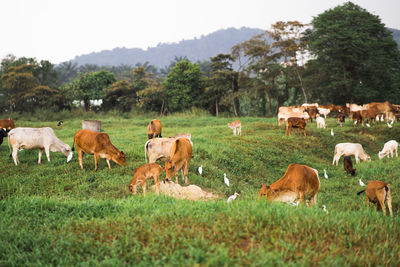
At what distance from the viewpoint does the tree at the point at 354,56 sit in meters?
32.9

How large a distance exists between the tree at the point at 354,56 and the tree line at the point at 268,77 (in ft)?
0.31

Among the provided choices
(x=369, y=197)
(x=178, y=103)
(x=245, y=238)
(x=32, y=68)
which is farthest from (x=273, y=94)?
(x=245, y=238)

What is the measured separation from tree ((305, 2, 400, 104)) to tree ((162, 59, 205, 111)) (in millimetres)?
13381

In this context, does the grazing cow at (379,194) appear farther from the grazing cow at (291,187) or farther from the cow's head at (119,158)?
the cow's head at (119,158)

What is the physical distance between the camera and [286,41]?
119 feet

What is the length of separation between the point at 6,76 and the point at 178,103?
19.5 m

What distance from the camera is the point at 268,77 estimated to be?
38.6 m

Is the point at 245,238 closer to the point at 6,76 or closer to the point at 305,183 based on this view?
the point at 305,183

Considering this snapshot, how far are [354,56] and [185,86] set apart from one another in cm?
1915

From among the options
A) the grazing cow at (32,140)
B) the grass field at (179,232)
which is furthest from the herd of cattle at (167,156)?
the grass field at (179,232)

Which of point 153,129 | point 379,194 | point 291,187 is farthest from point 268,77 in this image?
point 291,187

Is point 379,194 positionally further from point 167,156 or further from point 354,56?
point 354,56

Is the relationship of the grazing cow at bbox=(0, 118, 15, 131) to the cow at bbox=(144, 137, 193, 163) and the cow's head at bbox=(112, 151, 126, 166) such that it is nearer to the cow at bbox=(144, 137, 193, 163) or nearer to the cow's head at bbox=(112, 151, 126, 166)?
the cow's head at bbox=(112, 151, 126, 166)

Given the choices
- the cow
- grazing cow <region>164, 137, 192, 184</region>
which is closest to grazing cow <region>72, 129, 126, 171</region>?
the cow
